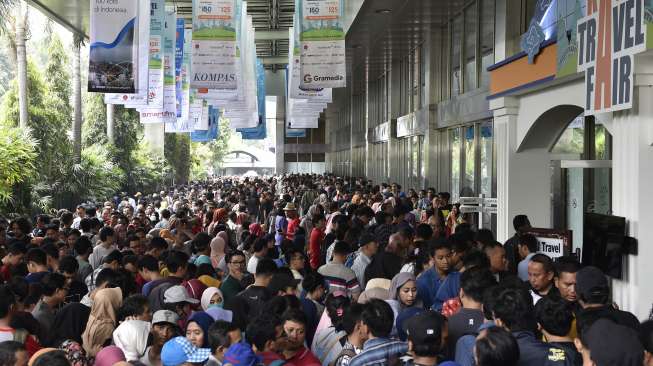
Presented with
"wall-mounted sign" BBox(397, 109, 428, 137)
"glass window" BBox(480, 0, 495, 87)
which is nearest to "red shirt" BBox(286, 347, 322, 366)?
"glass window" BBox(480, 0, 495, 87)

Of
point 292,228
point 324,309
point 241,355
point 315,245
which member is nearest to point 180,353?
point 241,355

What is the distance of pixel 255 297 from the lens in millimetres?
7445

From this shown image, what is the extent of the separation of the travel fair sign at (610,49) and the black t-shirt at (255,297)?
4.00 m

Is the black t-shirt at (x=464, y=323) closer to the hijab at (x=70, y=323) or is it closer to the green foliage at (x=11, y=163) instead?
the hijab at (x=70, y=323)

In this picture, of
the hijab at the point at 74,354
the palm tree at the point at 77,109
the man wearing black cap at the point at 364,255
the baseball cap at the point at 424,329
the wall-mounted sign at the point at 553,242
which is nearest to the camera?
the baseball cap at the point at 424,329

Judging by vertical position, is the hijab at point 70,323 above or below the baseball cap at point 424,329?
below

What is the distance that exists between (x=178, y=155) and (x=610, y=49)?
4638 cm

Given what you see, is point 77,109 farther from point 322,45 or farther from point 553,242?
point 553,242

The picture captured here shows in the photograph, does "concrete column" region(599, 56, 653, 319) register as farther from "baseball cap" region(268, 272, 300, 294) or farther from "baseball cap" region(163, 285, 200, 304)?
"baseball cap" region(163, 285, 200, 304)

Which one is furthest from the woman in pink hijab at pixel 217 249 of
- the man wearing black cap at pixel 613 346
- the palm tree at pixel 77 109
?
the palm tree at pixel 77 109

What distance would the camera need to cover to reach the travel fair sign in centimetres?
829

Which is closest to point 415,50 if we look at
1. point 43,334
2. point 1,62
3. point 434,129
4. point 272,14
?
point 434,129

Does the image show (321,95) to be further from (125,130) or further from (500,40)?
(125,130)

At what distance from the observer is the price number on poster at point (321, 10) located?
653 inches
